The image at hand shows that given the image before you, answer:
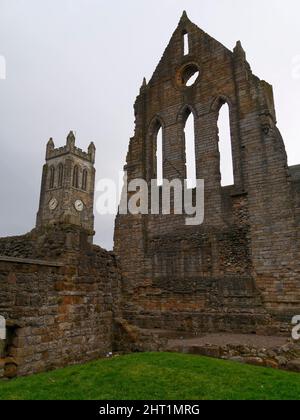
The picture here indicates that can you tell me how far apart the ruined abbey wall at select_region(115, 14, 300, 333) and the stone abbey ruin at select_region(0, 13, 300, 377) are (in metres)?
0.04

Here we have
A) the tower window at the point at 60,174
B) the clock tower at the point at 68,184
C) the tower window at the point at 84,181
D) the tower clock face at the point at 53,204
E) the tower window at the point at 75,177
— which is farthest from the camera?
the tower window at the point at 84,181

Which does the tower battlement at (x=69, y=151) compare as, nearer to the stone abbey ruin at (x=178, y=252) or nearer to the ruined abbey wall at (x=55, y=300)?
the stone abbey ruin at (x=178, y=252)

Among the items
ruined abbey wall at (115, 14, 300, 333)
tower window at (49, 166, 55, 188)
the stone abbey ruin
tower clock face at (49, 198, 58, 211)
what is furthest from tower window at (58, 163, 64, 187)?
ruined abbey wall at (115, 14, 300, 333)

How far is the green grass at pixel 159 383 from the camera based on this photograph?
439cm

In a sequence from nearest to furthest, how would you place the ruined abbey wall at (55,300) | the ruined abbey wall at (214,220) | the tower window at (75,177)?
the ruined abbey wall at (55,300) → the ruined abbey wall at (214,220) → the tower window at (75,177)

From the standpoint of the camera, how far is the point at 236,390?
453 centimetres

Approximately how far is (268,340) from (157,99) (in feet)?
39.0

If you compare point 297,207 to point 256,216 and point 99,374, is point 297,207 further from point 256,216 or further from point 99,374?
point 99,374

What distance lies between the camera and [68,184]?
57281 mm

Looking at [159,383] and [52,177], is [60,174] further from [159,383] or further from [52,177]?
[159,383]

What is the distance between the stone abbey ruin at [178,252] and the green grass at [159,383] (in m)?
1.18

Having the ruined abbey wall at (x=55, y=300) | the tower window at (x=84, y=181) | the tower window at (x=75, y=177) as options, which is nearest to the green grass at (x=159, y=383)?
the ruined abbey wall at (x=55, y=300)

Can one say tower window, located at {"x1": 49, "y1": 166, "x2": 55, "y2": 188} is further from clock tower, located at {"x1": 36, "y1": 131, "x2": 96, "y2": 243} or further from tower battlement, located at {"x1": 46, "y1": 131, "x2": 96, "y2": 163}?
tower battlement, located at {"x1": 46, "y1": 131, "x2": 96, "y2": 163}

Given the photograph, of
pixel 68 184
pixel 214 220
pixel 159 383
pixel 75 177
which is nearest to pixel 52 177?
pixel 75 177
